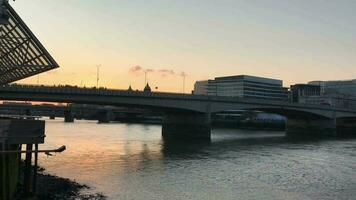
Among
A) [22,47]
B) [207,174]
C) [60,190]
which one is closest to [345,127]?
[207,174]

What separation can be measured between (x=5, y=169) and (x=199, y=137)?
2768 inches

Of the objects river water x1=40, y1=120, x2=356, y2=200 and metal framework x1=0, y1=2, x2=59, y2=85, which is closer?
river water x1=40, y1=120, x2=356, y2=200

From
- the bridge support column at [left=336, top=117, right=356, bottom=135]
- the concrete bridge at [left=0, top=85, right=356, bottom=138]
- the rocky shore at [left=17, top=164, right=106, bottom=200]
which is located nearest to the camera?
the rocky shore at [left=17, top=164, right=106, bottom=200]

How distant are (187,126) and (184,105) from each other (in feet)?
22.4

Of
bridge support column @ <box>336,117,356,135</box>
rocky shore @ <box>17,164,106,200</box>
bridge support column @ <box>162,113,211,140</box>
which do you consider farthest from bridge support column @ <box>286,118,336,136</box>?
rocky shore @ <box>17,164,106,200</box>

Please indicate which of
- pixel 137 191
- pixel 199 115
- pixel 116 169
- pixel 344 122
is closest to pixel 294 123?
pixel 344 122

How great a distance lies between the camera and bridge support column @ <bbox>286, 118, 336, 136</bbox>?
12500 centimetres

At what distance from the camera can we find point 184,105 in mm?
90000

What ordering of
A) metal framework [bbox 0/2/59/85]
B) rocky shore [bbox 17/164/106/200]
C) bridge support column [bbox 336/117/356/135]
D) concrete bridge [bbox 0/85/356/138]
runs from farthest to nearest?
bridge support column [bbox 336/117/356/135] → concrete bridge [bbox 0/85/356/138] → metal framework [bbox 0/2/59/85] → rocky shore [bbox 17/164/106/200]

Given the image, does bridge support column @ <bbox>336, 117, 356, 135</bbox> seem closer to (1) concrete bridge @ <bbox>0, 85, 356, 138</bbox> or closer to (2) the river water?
(1) concrete bridge @ <bbox>0, 85, 356, 138</bbox>

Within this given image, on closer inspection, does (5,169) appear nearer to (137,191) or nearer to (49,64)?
(137,191)

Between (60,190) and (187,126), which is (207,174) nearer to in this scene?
(60,190)

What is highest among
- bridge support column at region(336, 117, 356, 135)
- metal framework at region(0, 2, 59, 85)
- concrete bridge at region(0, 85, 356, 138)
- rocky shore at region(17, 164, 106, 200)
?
metal framework at region(0, 2, 59, 85)

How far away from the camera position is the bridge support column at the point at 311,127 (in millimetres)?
125000
